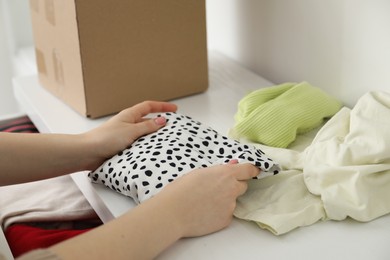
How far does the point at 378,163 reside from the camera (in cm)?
72

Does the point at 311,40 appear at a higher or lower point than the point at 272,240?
higher

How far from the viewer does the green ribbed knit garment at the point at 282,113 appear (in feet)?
2.75

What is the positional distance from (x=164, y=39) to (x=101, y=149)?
0.28m

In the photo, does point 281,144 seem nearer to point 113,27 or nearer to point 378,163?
point 378,163

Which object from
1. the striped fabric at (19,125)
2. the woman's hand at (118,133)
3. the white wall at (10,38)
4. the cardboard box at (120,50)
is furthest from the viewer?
the white wall at (10,38)

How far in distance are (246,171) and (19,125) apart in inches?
21.7

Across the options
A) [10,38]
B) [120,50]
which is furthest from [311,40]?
[10,38]

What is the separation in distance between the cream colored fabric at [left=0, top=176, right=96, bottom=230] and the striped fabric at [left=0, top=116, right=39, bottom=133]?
7.4 inches

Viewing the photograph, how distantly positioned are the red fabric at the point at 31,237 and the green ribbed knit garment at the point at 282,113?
0.28m

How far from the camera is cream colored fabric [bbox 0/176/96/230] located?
829 mm

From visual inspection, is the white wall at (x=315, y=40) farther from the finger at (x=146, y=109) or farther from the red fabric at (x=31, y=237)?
the red fabric at (x=31, y=237)

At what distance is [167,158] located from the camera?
75cm

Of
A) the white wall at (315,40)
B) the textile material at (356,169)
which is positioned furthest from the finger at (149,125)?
the white wall at (315,40)

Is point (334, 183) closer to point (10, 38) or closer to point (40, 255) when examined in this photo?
point (40, 255)
